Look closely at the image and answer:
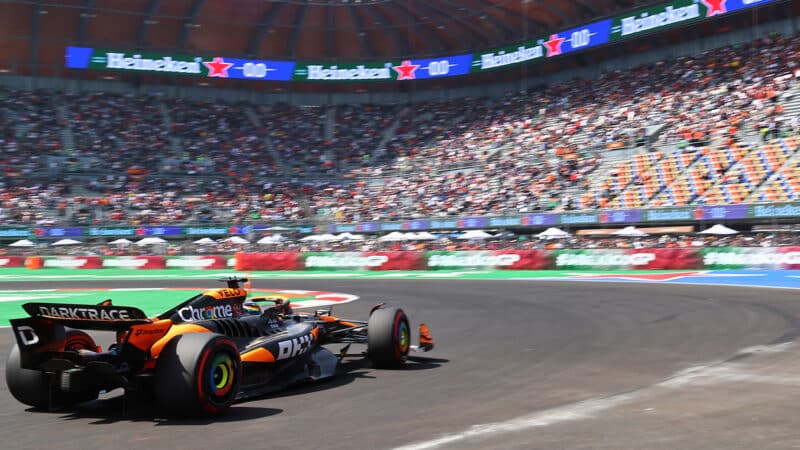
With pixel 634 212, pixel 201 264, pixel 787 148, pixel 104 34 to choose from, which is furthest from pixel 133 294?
pixel 104 34

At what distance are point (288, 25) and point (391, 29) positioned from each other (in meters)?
7.63

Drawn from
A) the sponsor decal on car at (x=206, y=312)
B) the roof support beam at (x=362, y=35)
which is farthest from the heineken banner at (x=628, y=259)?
the roof support beam at (x=362, y=35)

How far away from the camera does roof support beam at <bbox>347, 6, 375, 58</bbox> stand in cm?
5536

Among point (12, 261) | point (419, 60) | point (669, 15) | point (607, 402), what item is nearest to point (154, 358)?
point (607, 402)

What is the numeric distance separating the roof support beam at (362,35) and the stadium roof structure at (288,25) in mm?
74

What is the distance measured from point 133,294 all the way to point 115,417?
17038 mm

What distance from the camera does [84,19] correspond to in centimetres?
5147

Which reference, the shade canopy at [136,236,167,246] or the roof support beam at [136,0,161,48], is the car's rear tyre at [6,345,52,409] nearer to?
the shade canopy at [136,236,167,246]

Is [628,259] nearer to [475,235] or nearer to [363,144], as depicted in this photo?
[475,235]

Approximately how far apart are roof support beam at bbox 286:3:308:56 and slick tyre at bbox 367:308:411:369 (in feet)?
161

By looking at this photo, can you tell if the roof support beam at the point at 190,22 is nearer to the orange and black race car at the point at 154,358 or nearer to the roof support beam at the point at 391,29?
the roof support beam at the point at 391,29

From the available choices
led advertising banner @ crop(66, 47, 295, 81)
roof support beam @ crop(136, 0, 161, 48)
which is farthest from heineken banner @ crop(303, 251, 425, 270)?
roof support beam @ crop(136, 0, 161, 48)

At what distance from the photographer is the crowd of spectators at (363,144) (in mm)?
40031

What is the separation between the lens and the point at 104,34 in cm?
5278
